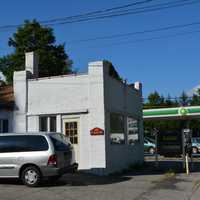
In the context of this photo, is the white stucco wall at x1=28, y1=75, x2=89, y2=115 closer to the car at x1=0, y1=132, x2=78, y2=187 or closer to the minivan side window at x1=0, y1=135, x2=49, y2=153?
the car at x1=0, y1=132, x2=78, y2=187

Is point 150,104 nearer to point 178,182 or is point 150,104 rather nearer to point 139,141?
point 139,141

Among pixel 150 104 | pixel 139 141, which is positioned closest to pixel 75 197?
pixel 139 141

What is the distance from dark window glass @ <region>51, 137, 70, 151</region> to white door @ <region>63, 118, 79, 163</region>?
11.8 ft

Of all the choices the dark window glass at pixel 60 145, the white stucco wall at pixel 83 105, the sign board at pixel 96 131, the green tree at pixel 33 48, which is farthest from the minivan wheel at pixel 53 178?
the green tree at pixel 33 48

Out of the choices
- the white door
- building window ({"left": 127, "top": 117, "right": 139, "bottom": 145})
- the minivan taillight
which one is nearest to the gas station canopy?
building window ({"left": 127, "top": 117, "right": 139, "bottom": 145})

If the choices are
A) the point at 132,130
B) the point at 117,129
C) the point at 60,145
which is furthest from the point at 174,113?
the point at 60,145

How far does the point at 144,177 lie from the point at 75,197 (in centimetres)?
613

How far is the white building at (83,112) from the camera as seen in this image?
19609mm

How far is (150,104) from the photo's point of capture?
7419 cm

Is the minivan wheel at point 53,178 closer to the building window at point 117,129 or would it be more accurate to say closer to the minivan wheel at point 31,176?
the minivan wheel at point 31,176

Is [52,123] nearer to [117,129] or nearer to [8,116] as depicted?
[8,116]

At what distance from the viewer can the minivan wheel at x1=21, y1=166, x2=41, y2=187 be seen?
1561 cm

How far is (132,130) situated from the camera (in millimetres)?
24625

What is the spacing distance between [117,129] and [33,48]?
2947 centimetres
